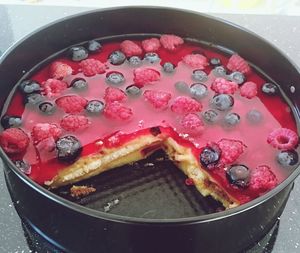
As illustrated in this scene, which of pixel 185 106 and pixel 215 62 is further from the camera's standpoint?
pixel 215 62

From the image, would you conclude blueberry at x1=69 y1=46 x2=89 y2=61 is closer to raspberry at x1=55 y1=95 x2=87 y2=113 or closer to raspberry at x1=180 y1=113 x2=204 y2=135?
raspberry at x1=55 y1=95 x2=87 y2=113

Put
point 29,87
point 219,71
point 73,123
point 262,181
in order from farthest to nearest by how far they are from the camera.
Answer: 1. point 219,71
2. point 29,87
3. point 73,123
4. point 262,181

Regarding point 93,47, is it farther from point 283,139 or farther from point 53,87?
point 283,139

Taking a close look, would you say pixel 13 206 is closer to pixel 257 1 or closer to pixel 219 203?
pixel 219 203

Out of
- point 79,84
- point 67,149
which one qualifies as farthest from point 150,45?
point 67,149

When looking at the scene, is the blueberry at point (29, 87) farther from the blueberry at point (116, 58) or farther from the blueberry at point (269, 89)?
the blueberry at point (269, 89)

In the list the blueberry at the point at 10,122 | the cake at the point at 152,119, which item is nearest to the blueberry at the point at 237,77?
the cake at the point at 152,119

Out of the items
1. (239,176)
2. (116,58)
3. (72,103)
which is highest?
(116,58)
